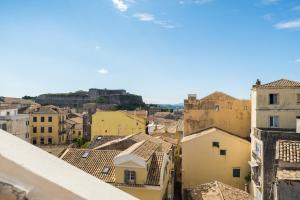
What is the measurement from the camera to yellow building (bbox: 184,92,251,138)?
1430 inches

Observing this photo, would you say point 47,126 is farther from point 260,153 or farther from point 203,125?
point 260,153

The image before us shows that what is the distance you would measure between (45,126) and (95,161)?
140 ft

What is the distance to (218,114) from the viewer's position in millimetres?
36531

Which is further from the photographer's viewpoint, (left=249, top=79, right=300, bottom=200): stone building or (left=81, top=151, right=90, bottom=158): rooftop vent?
(left=249, top=79, right=300, bottom=200): stone building

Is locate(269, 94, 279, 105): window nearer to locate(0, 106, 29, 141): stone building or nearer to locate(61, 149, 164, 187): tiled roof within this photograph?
locate(61, 149, 164, 187): tiled roof

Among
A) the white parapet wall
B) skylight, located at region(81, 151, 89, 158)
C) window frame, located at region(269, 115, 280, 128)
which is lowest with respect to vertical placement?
skylight, located at region(81, 151, 89, 158)

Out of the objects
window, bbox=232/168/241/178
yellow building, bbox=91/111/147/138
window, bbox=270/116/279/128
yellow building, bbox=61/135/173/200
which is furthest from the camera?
yellow building, bbox=91/111/147/138

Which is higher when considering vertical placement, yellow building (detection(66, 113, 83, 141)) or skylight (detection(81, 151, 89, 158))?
skylight (detection(81, 151, 89, 158))

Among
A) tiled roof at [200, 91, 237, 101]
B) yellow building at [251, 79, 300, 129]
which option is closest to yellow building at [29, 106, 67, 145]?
tiled roof at [200, 91, 237, 101]

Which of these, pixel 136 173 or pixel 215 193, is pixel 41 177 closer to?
pixel 136 173

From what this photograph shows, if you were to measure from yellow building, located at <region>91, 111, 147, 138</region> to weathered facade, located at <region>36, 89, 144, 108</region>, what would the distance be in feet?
227

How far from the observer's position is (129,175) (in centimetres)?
2127

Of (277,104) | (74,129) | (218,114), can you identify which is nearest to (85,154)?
(277,104)

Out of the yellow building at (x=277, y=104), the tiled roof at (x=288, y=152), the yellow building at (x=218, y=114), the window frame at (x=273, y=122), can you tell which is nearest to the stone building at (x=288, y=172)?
the tiled roof at (x=288, y=152)
